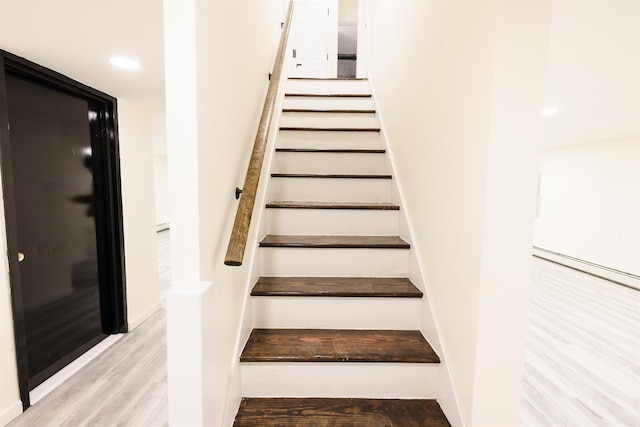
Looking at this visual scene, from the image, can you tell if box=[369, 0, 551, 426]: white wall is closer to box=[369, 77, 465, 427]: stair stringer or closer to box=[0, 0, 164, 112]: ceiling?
box=[369, 77, 465, 427]: stair stringer

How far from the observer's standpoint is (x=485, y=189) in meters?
0.91

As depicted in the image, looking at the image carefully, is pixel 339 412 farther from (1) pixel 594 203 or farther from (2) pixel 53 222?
(1) pixel 594 203

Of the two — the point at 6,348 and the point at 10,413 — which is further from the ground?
the point at 6,348

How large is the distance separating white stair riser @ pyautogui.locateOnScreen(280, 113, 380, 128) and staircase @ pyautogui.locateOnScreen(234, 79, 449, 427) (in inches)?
33.1

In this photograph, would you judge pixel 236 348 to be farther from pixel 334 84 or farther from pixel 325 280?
pixel 334 84

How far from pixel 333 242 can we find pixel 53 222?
2.04m

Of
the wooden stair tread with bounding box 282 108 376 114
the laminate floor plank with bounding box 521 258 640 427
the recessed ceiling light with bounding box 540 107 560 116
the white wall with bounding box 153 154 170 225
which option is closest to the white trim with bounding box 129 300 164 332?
the wooden stair tread with bounding box 282 108 376 114

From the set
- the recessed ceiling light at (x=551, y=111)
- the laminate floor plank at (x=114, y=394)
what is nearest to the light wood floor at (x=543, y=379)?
the laminate floor plank at (x=114, y=394)

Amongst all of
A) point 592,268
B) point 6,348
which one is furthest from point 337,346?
point 592,268

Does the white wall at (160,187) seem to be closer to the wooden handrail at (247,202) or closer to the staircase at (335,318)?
the staircase at (335,318)

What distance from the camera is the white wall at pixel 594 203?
14.7 feet

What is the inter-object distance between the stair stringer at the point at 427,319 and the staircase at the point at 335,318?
0.03 meters

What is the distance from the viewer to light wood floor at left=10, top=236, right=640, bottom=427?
5.88ft

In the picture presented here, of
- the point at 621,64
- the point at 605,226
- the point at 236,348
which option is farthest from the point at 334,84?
the point at 605,226
